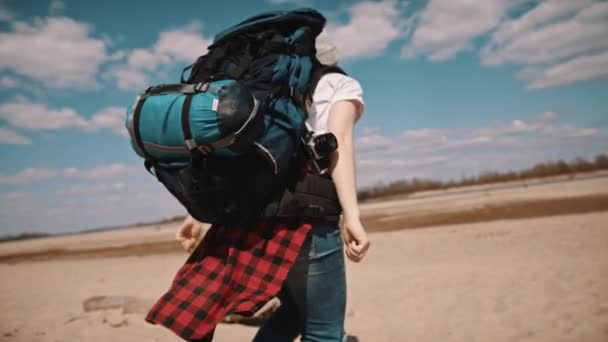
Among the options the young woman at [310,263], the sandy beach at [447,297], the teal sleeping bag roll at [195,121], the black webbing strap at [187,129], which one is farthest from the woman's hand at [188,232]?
the sandy beach at [447,297]

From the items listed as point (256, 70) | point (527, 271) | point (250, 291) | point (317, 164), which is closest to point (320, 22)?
point (256, 70)

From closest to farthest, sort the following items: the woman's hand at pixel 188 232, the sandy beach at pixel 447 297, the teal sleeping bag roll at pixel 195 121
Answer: the teal sleeping bag roll at pixel 195 121, the woman's hand at pixel 188 232, the sandy beach at pixel 447 297

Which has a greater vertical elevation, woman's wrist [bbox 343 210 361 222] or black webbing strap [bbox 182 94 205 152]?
black webbing strap [bbox 182 94 205 152]

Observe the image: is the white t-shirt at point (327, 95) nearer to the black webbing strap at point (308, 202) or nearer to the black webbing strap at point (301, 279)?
the black webbing strap at point (308, 202)

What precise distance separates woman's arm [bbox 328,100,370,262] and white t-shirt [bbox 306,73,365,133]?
0.03 meters

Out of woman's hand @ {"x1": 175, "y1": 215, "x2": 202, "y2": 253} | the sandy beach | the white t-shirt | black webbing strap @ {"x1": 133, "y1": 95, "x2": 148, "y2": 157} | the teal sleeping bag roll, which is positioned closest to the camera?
the teal sleeping bag roll

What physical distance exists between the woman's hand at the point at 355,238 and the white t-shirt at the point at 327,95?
1.22ft

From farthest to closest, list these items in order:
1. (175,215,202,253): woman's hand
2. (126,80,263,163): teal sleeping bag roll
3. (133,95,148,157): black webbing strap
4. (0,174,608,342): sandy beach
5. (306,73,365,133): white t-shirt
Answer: (0,174,608,342): sandy beach < (175,215,202,253): woman's hand < (306,73,365,133): white t-shirt < (133,95,148,157): black webbing strap < (126,80,263,163): teal sleeping bag roll

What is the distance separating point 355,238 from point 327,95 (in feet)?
1.78

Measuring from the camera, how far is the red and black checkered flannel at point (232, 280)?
1.35 meters

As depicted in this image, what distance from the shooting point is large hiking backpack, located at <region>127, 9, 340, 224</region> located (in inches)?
48.0

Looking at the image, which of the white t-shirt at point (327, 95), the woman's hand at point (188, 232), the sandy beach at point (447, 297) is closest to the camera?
the white t-shirt at point (327, 95)

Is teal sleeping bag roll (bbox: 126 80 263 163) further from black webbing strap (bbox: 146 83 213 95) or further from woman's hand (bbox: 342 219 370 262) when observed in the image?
woman's hand (bbox: 342 219 370 262)

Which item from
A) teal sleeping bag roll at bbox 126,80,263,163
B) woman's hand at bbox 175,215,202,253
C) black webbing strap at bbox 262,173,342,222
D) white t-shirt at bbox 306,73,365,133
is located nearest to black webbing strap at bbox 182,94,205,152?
teal sleeping bag roll at bbox 126,80,263,163
